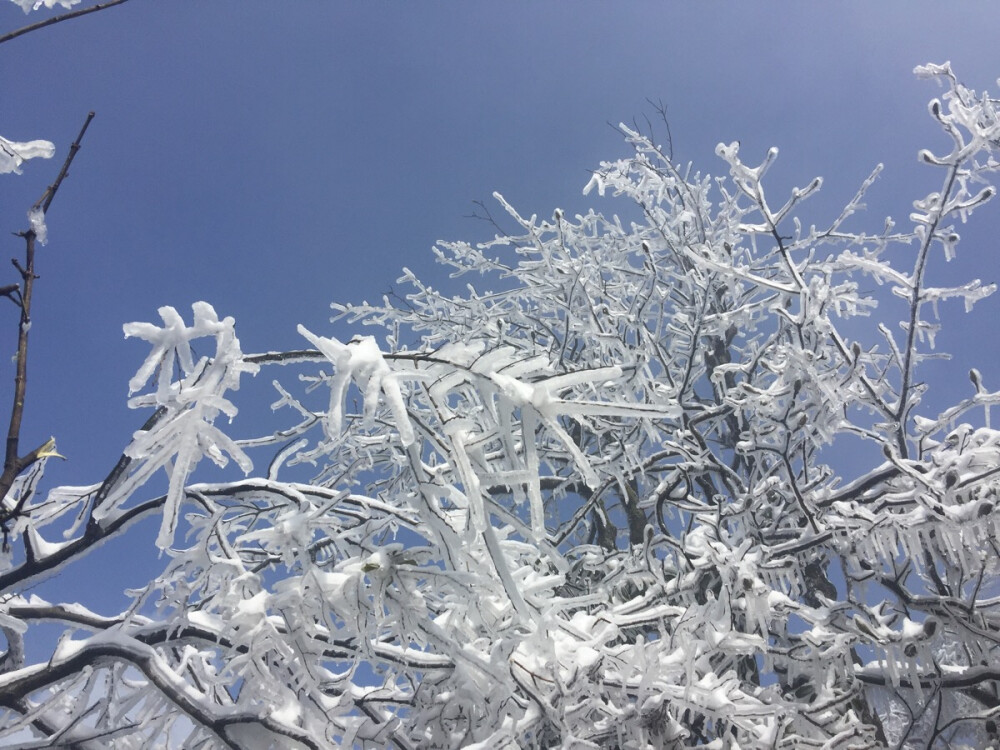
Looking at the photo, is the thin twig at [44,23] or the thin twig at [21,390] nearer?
the thin twig at [21,390]

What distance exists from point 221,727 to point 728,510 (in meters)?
2.70

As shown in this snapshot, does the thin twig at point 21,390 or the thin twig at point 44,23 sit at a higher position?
the thin twig at point 44,23

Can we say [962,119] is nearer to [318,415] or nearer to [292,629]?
[292,629]

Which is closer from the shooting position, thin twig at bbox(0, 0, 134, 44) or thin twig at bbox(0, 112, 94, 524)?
thin twig at bbox(0, 112, 94, 524)

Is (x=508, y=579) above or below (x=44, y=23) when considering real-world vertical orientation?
below

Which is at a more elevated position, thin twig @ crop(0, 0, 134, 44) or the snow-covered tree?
thin twig @ crop(0, 0, 134, 44)

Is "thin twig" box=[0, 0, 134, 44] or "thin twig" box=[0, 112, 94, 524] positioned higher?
"thin twig" box=[0, 0, 134, 44]

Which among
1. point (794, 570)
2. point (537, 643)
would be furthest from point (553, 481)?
point (537, 643)

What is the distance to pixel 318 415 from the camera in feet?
15.2

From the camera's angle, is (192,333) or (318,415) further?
(318,415)

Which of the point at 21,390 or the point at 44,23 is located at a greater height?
the point at 44,23

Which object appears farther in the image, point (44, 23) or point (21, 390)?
point (44, 23)

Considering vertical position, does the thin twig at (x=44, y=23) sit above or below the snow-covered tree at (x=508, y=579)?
above

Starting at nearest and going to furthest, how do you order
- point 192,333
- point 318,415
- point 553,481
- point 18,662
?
point 192,333
point 18,662
point 318,415
point 553,481
